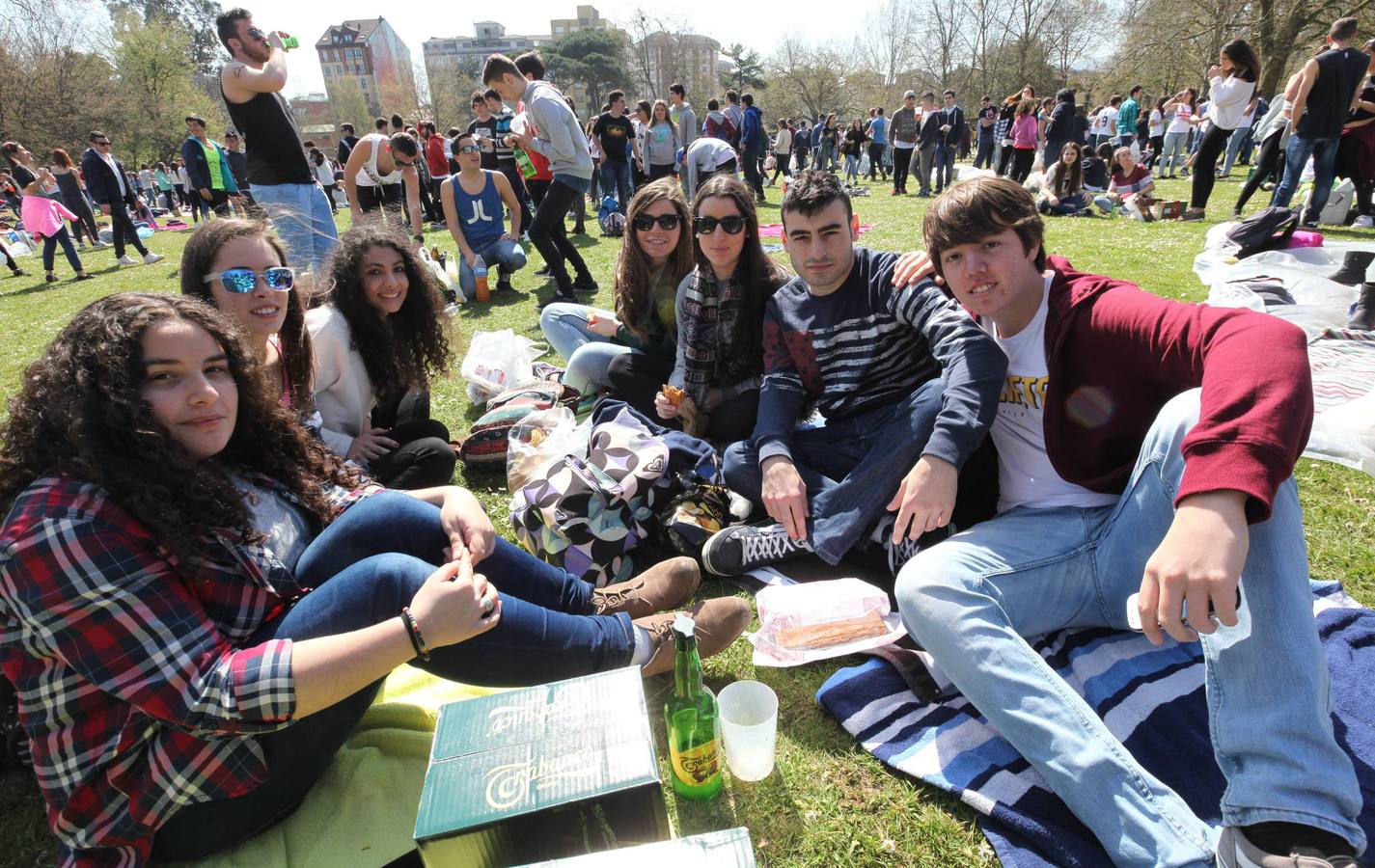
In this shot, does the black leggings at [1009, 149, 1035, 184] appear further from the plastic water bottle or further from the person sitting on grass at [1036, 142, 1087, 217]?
the plastic water bottle

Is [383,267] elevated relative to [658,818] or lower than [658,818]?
elevated

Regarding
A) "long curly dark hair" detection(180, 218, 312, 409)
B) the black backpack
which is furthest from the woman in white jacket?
"long curly dark hair" detection(180, 218, 312, 409)

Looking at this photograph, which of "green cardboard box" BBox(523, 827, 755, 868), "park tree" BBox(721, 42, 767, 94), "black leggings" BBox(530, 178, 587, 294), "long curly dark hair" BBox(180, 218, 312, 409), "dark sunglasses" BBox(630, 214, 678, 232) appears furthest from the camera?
"park tree" BBox(721, 42, 767, 94)

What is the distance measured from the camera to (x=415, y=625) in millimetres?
1528

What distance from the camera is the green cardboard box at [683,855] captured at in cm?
118

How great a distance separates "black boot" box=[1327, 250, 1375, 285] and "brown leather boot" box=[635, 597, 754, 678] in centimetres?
551

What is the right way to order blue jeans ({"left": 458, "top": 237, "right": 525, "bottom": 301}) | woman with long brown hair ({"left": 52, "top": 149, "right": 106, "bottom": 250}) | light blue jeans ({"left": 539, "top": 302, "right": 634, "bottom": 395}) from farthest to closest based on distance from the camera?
woman with long brown hair ({"left": 52, "top": 149, "right": 106, "bottom": 250})
blue jeans ({"left": 458, "top": 237, "right": 525, "bottom": 301})
light blue jeans ({"left": 539, "top": 302, "right": 634, "bottom": 395})

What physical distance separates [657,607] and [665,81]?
70.3 m

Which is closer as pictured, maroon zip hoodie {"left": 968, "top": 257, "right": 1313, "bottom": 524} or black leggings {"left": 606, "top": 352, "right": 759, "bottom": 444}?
maroon zip hoodie {"left": 968, "top": 257, "right": 1313, "bottom": 524}

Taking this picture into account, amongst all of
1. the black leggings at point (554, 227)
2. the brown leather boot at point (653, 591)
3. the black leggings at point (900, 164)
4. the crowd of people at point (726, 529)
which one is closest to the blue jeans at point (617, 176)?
the black leggings at point (554, 227)

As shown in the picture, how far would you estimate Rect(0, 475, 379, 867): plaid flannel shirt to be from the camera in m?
1.26

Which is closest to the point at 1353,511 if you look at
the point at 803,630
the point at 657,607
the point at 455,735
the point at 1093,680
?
the point at 1093,680

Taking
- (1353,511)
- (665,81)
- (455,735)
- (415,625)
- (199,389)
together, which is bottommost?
(1353,511)

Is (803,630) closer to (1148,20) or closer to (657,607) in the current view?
(657,607)
